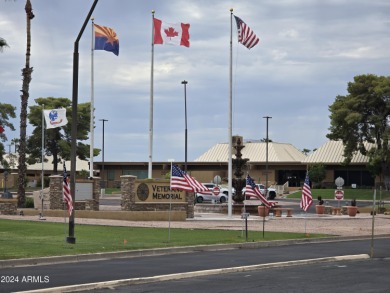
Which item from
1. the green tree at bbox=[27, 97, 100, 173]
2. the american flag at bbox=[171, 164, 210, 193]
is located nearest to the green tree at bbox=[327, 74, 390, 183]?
the green tree at bbox=[27, 97, 100, 173]

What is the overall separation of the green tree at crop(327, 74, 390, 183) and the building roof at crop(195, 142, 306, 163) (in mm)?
14711

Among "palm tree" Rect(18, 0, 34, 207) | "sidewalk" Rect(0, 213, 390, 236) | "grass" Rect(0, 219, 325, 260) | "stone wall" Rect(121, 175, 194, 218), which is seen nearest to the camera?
"grass" Rect(0, 219, 325, 260)

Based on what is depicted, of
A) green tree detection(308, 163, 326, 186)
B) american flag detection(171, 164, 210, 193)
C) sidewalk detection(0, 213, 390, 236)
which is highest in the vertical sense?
green tree detection(308, 163, 326, 186)

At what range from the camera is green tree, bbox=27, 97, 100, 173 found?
85625mm

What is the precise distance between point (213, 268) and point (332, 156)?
7872cm

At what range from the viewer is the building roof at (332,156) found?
92.4m

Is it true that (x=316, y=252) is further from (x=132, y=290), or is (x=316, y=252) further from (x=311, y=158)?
(x=311, y=158)

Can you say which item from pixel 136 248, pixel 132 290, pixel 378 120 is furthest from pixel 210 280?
pixel 378 120

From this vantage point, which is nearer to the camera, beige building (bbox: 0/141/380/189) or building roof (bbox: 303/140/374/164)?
building roof (bbox: 303/140/374/164)

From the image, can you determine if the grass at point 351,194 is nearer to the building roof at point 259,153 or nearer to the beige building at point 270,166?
the beige building at point 270,166

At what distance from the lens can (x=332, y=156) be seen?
9462 cm

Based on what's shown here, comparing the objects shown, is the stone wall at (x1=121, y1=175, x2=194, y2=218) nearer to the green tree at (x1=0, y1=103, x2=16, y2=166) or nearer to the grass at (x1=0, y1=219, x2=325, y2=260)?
the grass at (x1=0, y1=219, x2=325, y2=260)

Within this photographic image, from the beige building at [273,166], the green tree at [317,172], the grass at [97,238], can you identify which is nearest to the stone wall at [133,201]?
the grass at [97,238]

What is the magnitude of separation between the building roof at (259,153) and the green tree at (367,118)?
48.3ft
